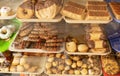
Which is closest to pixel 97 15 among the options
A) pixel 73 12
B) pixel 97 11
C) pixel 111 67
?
pixel 97 11

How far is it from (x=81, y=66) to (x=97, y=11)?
46 cm

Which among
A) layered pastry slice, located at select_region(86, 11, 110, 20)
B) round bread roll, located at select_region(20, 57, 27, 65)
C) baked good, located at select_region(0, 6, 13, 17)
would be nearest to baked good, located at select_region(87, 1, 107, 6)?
layered pastry slice, located at select_region(86, 11, 110, 20)

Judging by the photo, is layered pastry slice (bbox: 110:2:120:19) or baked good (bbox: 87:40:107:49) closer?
layered pastry slice (bbox: 110:2:120:19)

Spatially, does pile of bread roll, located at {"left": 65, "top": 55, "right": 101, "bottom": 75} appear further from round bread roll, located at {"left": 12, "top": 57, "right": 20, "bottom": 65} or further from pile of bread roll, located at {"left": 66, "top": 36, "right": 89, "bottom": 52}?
round bread roll, located at {"left": 12, "top": 57, "right": 20, "bottom": 65}

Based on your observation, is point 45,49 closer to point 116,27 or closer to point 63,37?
point 63,37

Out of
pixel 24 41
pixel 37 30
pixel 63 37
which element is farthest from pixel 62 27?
pixel 24 41

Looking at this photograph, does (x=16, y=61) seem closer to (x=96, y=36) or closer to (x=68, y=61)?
(x=68, y=61)

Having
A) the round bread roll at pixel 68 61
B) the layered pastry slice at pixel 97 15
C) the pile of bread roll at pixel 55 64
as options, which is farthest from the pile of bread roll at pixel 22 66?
the layered pastry slice at pixel 97 15

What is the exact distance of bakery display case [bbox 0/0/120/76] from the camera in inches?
52.1

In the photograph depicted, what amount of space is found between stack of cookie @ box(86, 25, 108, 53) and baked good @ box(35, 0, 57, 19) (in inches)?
Answer: 13.2

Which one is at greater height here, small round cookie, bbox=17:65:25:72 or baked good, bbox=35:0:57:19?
baked good, bbox=35:0:57:19

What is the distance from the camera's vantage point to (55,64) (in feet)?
5.12

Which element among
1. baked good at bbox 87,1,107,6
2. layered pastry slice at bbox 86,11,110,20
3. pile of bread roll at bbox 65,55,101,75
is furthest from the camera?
pile of bread roll at bbox 65,55,101,75

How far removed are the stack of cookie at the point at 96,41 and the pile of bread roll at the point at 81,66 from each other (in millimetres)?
152
